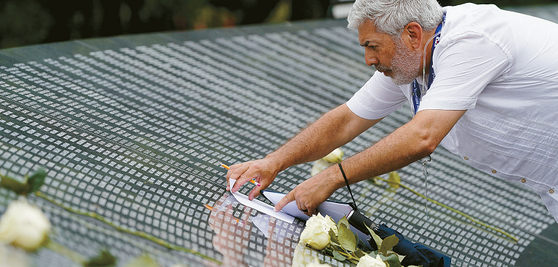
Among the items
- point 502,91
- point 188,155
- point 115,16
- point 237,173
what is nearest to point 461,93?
point 502,91

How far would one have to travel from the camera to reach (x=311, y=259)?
119 cm

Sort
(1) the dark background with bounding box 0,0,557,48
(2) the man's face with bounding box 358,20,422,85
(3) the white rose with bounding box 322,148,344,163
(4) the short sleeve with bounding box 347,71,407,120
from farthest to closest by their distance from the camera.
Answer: (1) the dark background with bounding box 0,0,557,48
(3) the white rose with bounding box 322,148,344,163
(4) the short sleeve with bounding box 347,71,407,120
(2) the man's face with bounding box 358,20,422,85

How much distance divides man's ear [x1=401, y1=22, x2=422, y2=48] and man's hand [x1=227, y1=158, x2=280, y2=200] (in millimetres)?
574

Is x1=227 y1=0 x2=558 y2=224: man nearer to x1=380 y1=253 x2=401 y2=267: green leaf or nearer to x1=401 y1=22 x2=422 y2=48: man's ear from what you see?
x1=401 y1=22 x2=422 y2=48: man's ear

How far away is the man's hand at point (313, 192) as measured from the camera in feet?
4.51

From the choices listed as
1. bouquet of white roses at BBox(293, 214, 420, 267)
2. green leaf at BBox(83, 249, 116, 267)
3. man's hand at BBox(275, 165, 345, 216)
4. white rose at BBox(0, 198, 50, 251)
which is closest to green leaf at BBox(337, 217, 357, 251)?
bouquet of white roses at BBox(293, 214, 420, 267)

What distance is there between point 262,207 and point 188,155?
36cm

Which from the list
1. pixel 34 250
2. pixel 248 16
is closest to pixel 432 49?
pixel 34 250

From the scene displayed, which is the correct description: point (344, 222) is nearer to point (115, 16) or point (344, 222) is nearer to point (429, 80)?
point (429, 80)

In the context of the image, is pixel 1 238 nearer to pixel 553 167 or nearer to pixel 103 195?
Answer: pixel 103 195

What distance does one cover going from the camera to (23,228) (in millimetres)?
937

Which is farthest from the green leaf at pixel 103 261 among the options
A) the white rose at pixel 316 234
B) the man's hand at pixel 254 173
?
the man's hand at pixel 254 173

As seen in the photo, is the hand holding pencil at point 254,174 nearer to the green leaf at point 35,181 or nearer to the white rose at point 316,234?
the white rose at point 316,234

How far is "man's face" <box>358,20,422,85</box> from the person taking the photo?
4.79 feet
